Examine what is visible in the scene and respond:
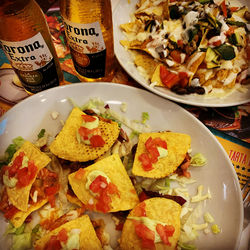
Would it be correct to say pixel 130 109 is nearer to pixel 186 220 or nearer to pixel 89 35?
pixel 89 35

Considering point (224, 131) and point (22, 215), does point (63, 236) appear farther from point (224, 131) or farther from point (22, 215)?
point (224, 131)

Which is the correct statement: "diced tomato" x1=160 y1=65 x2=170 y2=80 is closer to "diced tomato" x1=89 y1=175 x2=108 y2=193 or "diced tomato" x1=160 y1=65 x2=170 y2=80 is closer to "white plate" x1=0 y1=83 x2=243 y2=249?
"white plate" x1=0 y1=83 x2=243 y2=249

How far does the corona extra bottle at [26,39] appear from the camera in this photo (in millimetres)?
1301

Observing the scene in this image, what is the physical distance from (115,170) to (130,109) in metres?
0.47

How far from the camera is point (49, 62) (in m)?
1.50

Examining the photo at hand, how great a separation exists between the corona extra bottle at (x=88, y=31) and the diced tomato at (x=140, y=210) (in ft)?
3.14

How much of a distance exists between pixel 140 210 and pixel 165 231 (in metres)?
0.15

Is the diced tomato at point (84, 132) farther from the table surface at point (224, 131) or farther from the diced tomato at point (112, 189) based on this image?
the table surface at point (224, 131)

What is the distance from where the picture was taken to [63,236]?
3.63 ft

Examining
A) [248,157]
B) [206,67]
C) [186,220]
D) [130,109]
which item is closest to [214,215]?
[186,220]

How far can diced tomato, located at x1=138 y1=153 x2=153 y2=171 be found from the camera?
1.31 m

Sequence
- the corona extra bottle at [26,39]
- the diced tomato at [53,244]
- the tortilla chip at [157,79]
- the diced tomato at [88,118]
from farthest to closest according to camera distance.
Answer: the tortilla chip at [157,79]
the diced tomato at [88,118]
the corona extra bottle at [26,39]
the diced tomato at [53,244]

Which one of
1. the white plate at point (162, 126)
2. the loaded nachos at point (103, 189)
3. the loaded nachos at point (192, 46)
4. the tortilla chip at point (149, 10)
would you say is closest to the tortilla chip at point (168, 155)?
the loaded nachos at point (103, 189)

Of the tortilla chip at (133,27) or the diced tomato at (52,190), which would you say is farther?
the tortilla chip at (133,27)
